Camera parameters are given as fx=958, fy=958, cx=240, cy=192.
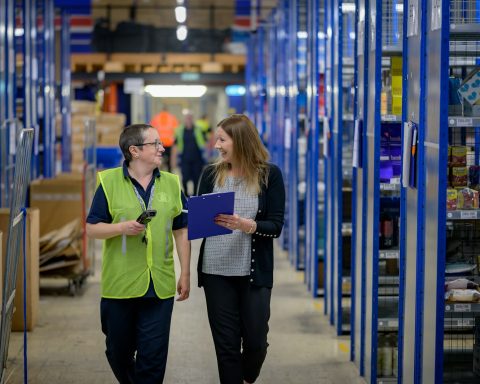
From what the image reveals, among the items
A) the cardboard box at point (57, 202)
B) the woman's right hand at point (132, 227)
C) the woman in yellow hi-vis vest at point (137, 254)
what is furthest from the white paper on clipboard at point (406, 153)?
the cardboard box at point (57, 202)

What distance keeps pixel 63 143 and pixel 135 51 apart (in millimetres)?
9956

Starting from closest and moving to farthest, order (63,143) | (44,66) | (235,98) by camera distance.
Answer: (44,66) → (63,143) → (235,98)

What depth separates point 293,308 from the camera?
8.77 meters

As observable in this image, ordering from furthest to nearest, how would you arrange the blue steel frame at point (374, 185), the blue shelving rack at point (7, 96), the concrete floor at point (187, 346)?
the blue shelving rack at point (7, 96) → the concrete floor at point (187, 346) → the blue steel frame at point (374, 185)

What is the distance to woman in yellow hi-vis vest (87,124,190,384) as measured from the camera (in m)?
4.67

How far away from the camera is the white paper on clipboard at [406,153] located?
16.2 feet

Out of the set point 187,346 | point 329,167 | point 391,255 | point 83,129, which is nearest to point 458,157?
point 391,255

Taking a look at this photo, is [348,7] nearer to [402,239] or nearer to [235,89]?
[402,239]

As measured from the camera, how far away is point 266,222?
4926mm

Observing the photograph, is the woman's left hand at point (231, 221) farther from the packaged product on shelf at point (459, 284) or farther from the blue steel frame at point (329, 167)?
the blue steel frame at point (329, 167)

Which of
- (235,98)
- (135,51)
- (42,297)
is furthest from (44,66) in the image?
(235,98)

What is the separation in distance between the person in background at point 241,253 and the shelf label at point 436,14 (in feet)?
3.53

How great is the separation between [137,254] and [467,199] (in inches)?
66.5

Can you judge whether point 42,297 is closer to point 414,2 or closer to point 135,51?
point 414,2
